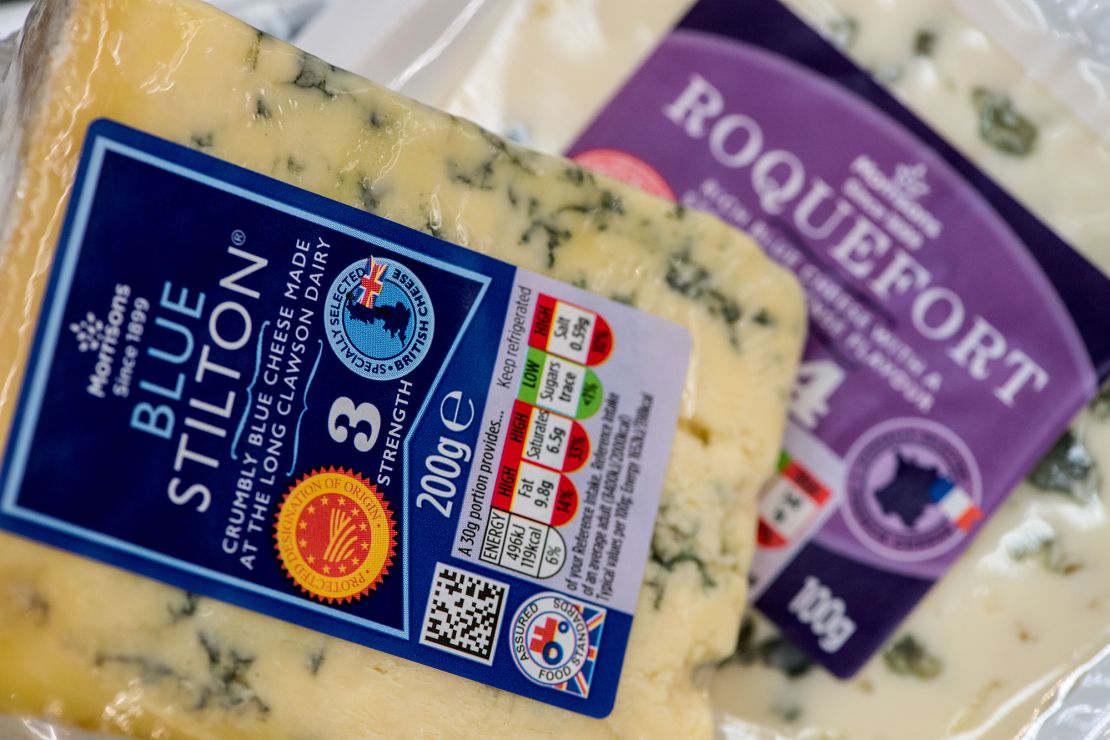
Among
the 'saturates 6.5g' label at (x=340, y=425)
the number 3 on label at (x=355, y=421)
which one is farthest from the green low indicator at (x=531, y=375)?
the number 3 on label at (x=355, y=421)

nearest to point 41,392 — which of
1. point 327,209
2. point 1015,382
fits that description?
point 327,209

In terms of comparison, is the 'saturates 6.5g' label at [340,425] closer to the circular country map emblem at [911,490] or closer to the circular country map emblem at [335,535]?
the circular country map emblem at [335,535]

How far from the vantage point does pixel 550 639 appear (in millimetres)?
792

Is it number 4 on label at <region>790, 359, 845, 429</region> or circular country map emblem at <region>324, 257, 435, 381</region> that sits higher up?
number 4 on label at <region>790, 359, 845, 429</region>

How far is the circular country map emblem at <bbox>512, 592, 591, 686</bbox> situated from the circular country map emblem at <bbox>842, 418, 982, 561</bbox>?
42cm

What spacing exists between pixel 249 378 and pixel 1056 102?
3.22 ft

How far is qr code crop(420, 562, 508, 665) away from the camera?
0.76 metres

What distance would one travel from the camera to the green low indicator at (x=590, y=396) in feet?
2.66

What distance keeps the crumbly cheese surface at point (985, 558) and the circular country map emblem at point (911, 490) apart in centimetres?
4

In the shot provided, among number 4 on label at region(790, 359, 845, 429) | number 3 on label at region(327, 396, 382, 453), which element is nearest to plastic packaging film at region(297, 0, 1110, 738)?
number 4 on label at region(790, 359, 845, 429)

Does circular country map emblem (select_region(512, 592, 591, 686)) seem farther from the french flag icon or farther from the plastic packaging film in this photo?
the french flag icon

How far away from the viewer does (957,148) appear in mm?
1076

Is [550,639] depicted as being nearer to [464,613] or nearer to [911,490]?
[464,613]

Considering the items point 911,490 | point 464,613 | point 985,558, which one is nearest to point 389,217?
point 464,613
